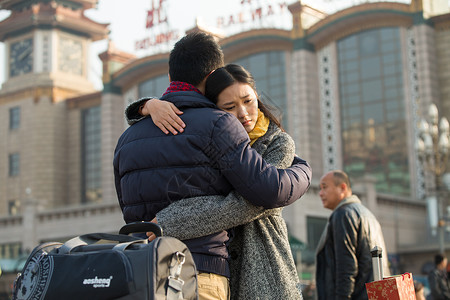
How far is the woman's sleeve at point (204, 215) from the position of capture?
284cm

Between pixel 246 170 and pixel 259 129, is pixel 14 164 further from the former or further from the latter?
pixel 246 170

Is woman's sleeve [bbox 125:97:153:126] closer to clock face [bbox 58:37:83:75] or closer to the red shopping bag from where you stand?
the red shopping bag

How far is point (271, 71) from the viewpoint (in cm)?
3862

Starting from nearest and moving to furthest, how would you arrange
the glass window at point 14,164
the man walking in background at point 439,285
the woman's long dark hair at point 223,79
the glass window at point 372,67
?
the woman's long dark hair at point 223,79
the man walking in background at point 439,285
the glass window at point 372,67
the glass window at point 14,164

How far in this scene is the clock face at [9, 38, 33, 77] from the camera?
49.3 meters

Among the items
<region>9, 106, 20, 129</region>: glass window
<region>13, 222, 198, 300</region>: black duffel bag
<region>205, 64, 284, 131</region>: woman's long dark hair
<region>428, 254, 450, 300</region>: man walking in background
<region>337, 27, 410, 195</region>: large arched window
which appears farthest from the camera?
<region>9, 106, 20, 129</region>: glass window

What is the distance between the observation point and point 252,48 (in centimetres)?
3881

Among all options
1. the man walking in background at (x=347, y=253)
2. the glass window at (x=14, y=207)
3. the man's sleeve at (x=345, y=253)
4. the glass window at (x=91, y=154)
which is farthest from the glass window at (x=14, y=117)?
the man's sleeve at (x=345, y=253)

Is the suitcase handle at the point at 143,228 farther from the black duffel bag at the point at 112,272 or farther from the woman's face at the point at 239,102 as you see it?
the woman's face at the point at 239,102

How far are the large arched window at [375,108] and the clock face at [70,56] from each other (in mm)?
21421

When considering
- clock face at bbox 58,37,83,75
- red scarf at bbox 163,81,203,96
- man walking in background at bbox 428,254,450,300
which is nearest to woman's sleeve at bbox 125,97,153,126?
red scarf at bbox 163,81,203,96

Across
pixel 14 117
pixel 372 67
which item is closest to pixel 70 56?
pixel 14 117

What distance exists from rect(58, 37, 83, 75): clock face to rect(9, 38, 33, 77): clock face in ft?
6.75

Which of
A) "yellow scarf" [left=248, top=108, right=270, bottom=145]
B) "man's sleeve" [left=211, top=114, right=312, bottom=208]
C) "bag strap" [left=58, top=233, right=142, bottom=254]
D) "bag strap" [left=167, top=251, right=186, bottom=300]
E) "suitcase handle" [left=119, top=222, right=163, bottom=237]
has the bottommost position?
"bag strap" [left=167, top=251, right=186, bottom=300]
